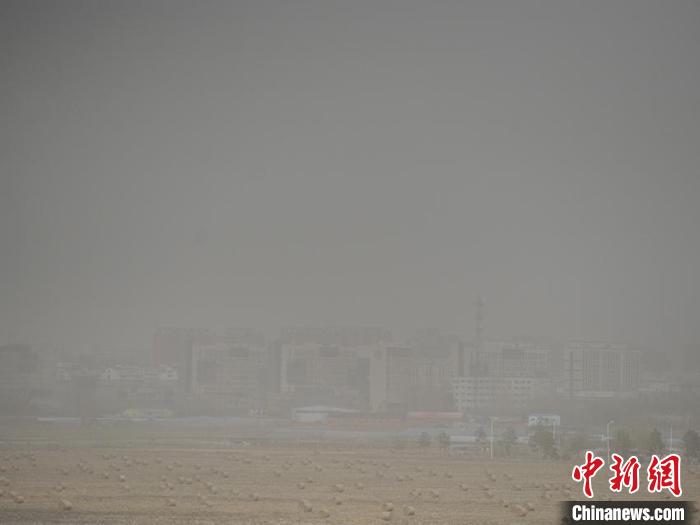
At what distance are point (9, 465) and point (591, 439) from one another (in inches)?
1271

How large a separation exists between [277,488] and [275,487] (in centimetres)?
35

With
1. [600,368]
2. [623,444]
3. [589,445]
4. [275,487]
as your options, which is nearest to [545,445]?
[623,444]

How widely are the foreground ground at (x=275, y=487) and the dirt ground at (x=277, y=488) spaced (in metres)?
0.03

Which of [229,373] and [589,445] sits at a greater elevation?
[229,373]

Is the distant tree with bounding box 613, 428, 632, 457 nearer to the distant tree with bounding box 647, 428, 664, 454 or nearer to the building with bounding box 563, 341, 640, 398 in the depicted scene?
the distant tree with bounding box 647, 428, 664, 454

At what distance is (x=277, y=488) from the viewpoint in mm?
39312

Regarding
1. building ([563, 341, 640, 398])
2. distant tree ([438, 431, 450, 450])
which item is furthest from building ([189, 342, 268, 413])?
distant tree ([438, 431, 450, 450])

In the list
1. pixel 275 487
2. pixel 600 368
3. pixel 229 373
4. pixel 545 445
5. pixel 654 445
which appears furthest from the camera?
pixel 600 368

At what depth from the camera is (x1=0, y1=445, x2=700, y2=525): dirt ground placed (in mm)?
31906

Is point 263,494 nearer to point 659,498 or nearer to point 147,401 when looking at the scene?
point 659,498

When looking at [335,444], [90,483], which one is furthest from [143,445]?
[90,483]

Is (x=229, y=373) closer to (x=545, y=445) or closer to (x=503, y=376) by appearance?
(x=503, y=376)

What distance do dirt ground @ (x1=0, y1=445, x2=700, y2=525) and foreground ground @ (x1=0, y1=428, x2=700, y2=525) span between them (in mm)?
31

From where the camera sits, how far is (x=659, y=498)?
35031mm
